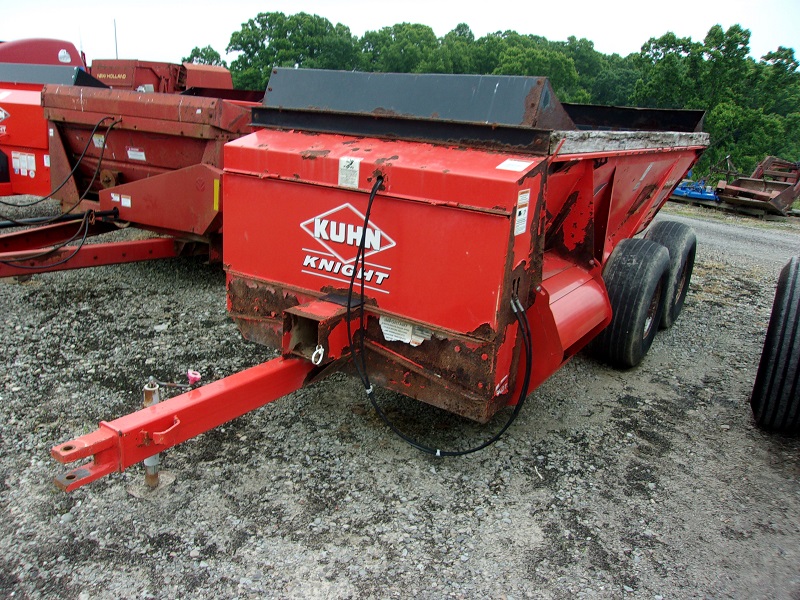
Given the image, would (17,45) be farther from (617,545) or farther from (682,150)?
(617,545)

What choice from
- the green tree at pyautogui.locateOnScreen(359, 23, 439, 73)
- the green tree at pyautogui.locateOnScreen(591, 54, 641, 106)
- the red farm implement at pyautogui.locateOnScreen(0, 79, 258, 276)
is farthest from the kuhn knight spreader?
the green tree at pyautogui.locateOnScreen(591, 54, 641, 106)

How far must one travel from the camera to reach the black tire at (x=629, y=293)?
13.4 feet

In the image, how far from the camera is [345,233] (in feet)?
9.93

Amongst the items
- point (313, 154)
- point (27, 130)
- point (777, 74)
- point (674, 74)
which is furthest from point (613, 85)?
point (313, 154)

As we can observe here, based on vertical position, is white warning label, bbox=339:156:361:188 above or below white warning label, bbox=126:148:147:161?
above

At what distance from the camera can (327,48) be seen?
179 ft

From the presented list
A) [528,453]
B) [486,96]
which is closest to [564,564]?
[528,453]

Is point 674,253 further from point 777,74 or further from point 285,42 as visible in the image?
point 285,42

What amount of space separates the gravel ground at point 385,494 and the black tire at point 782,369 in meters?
0.17

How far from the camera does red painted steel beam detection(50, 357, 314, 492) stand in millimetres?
2197

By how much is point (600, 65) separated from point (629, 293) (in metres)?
71.4

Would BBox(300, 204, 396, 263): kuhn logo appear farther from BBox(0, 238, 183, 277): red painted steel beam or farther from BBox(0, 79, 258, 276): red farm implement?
BBox(0, 238, 183, 277): red painted steel beam

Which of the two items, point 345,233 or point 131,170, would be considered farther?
point 131,170

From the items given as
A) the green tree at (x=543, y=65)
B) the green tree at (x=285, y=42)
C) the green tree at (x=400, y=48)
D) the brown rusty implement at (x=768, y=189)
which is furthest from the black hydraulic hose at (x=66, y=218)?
the green tree at (x=400, y=48)
